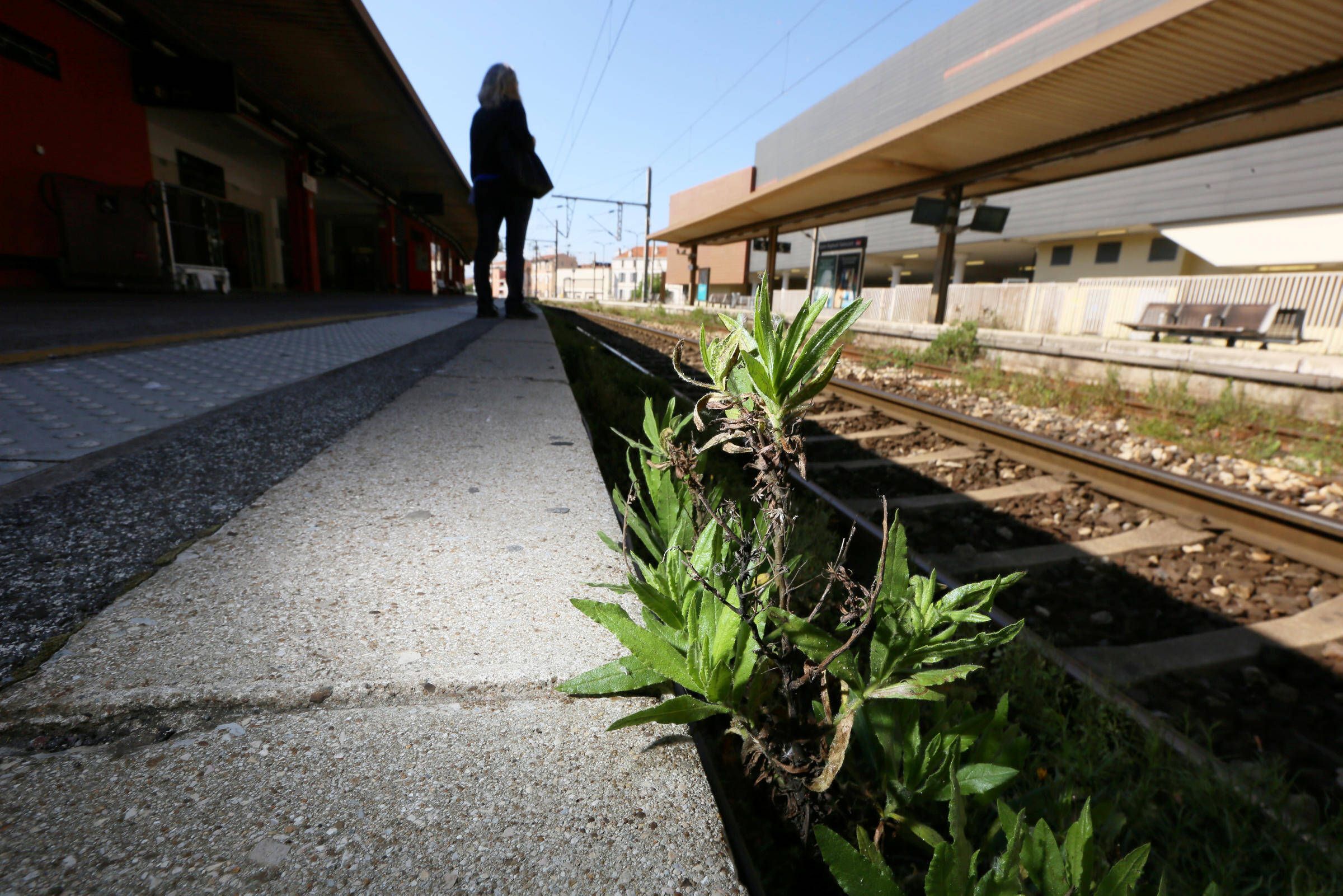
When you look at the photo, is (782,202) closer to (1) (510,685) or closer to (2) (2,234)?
(2) (2,234)

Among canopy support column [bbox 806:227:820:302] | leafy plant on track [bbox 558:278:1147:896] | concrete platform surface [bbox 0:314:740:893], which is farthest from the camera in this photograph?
canopy support column [bbox 806:227:820:302]

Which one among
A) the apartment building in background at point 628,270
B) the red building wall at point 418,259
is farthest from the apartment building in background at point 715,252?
the apartment building in background at point 628,270

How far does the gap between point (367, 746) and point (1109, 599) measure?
8.95 ft

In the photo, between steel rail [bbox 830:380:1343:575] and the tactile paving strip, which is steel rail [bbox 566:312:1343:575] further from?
the tactile paving strip

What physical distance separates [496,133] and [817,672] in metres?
7.53

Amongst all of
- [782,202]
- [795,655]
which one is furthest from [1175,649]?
[782,202]

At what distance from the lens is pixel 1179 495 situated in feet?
10.6

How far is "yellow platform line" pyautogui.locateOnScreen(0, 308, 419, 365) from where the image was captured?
2.98 meters

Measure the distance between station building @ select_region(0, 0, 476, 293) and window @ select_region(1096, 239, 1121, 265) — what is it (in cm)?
2751

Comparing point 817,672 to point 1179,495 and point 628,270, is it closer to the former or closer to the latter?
point 1179,495

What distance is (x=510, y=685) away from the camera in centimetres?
79

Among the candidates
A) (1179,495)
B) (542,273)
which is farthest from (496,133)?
(542,273)

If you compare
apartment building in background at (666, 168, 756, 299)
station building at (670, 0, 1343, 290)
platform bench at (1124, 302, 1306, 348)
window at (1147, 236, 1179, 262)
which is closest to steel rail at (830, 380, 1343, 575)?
station building at (670, 0, 1343, 290)

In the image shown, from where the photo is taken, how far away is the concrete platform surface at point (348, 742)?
1.72 ft
